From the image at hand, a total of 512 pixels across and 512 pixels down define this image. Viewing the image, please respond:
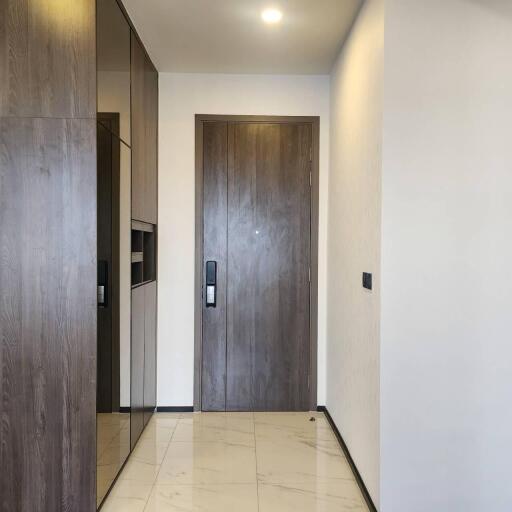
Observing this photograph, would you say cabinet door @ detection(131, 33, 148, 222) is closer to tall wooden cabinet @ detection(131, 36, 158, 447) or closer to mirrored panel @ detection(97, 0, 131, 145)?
tall wooden cabinet @ detection(131, 36, 158, 447)

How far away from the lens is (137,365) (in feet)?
10.0

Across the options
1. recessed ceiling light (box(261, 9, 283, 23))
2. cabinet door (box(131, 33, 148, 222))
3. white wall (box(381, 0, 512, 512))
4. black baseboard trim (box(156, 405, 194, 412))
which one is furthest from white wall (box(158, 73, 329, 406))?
white wall (box(381, 0, 512, 512))

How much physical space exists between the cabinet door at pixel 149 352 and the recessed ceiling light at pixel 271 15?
1943mm

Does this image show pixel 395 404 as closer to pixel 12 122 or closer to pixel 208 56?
pixel 12 122

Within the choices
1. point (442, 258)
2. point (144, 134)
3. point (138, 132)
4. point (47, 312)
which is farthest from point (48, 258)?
point (442, 258)

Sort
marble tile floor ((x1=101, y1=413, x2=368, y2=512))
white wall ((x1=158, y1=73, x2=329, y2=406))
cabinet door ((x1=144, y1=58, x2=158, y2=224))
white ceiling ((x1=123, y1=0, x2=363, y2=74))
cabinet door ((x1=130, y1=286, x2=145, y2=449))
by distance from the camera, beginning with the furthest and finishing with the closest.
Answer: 1. white wall ((x1=158, y1=73, x2=329, y2=406))
2. cabinet door ((x1=144, y1=58, x2=158, y2=224))
3. cabinet door ((x1=130, y1=286, x2=145, y2=449))
4. white ceiling ((x1=123, y1=0, x2=363, y2=74))
5. marble tile floor ((x1=101, y1=413, x2=368, y2=512))

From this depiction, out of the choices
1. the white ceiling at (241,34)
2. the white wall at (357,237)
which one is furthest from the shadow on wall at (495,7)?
the white ceiling at (241,34)

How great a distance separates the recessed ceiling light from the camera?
9.08 ft

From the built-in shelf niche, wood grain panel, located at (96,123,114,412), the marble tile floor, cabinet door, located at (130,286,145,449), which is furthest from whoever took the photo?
the built-in shelf niche

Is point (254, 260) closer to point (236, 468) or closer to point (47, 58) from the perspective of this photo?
point (236, 468)

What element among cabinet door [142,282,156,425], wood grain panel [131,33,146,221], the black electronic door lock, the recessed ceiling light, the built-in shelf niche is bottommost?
cabinet door [142,282,156,425]

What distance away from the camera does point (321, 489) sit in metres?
2.61

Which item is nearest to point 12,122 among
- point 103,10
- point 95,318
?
point 103,10

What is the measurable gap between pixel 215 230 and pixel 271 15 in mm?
1633
